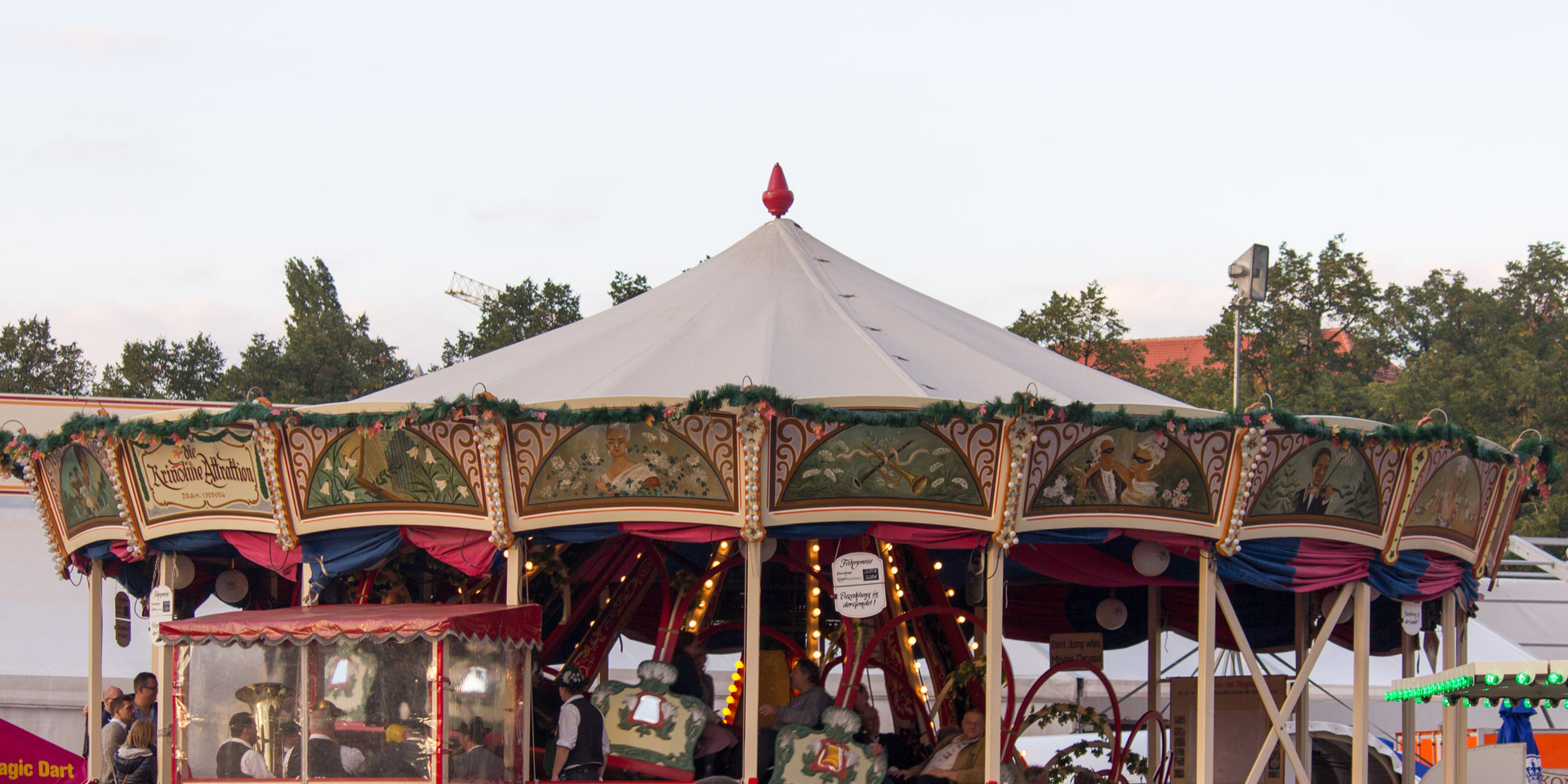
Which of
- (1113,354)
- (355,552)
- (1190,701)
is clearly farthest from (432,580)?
(1113,354)

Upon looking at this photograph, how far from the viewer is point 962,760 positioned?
9.96 m

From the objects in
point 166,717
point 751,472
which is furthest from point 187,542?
point 751,472

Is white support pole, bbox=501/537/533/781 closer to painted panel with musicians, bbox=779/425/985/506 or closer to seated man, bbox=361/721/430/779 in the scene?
seated man, bbox=361/721/430/779

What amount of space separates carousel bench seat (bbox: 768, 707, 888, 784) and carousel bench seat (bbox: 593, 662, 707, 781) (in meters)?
0.57

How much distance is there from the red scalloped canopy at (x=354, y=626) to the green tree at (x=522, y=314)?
26512mm

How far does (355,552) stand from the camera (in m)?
10.1

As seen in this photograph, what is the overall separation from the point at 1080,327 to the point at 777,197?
19.3m

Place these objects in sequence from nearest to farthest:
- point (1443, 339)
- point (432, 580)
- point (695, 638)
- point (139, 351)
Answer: point (695, 638), point (432, 580), point (1443, 339), point (139, 351)

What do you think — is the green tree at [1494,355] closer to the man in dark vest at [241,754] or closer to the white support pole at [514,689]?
the white support pole at [514,689]

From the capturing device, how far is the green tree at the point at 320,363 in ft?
121

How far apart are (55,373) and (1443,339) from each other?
34431mm

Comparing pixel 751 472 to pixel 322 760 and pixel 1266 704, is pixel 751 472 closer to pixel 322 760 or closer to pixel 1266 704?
pixel 322 760

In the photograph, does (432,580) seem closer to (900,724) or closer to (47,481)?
(47,481)

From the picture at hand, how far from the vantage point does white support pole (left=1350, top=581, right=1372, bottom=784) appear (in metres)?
10.3
